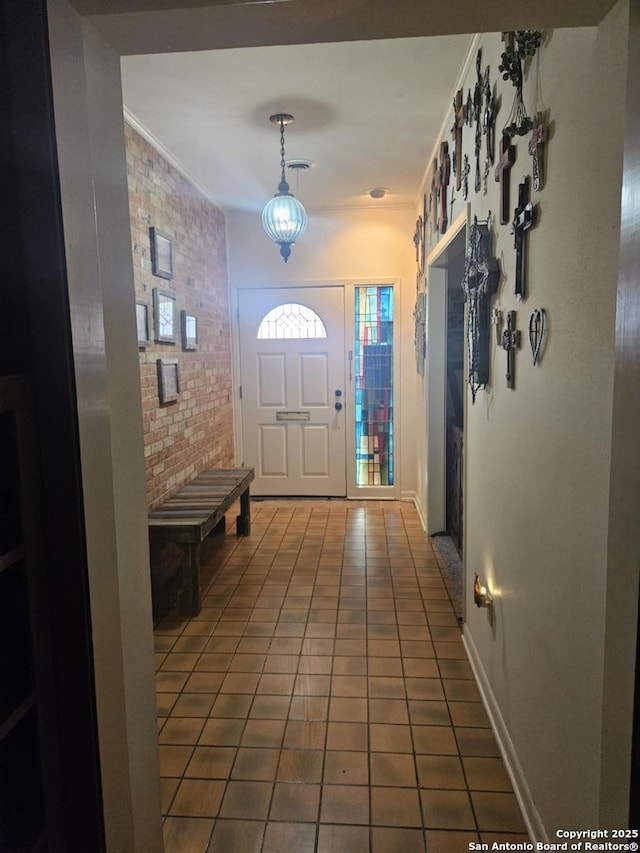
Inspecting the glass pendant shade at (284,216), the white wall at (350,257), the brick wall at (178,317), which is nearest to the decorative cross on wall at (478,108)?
the glass pendant shade at (284,216)

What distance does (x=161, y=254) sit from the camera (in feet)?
10.9

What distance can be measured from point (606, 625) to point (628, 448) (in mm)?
346

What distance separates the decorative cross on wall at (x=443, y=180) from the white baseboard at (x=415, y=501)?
2216mm

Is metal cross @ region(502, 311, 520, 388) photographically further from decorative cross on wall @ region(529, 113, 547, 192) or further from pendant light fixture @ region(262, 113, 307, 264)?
pendant light fixture @ region(262, 113, 307, 264)

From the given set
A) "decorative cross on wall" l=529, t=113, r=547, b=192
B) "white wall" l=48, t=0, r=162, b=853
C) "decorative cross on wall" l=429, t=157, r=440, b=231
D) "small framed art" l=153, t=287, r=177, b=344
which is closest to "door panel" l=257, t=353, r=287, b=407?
"small framed art" l=153, t=287, r=177, b=344

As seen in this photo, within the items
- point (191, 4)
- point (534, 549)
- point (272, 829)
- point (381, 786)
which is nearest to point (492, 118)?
point (191, 4)

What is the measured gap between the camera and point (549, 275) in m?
1.37

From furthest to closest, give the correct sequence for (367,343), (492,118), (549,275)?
(367,343) < (492,118) < (549,275)

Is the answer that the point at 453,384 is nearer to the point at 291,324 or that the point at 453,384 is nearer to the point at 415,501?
the point at 415,501

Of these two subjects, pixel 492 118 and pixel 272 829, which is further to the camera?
pixel 492 118

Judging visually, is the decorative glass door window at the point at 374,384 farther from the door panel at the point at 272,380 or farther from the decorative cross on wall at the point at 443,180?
the decorative cross on wall at the point at 443,180

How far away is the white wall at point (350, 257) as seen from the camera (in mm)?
4836

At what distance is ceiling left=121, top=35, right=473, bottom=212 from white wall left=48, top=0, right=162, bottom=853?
3.97ft

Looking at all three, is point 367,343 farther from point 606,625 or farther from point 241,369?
point 606,625
